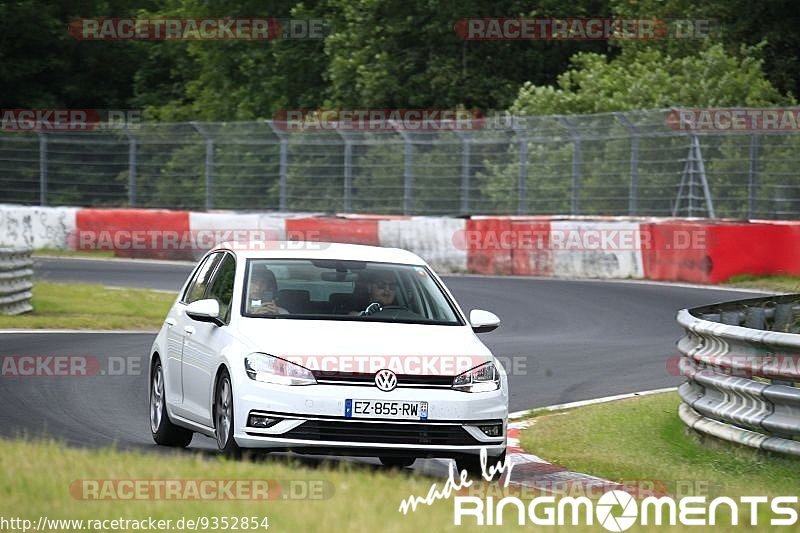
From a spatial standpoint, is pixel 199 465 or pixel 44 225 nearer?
pixel 199 465

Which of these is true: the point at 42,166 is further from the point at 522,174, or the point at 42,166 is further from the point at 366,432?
the point at 366,432

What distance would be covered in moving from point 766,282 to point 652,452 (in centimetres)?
1421

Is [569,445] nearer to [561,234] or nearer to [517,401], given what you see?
[517,401]

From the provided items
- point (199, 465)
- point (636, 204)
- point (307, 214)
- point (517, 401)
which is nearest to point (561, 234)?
point (636, 204)

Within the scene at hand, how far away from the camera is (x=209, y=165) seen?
35.4 m

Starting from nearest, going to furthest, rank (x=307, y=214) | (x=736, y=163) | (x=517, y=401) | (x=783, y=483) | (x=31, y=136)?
1. (x=783, y=483)
2. (x=517, y=401)
3. (x=736, y=163)
4. (x=307, y=214)
5. (x=31, y=136)

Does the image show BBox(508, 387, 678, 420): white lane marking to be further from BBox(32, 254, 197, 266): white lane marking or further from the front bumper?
BBox(32, 254, 197, 266): white lane marking

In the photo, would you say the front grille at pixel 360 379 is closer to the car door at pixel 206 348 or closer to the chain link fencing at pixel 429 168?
the car door at pixel 206 348

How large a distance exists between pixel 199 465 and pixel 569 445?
146 inches

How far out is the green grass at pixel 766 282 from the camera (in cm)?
2430

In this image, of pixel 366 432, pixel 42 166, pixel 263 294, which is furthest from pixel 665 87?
pixel 366 432

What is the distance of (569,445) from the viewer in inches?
451

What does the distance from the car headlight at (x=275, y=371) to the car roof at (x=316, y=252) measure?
140 cm
